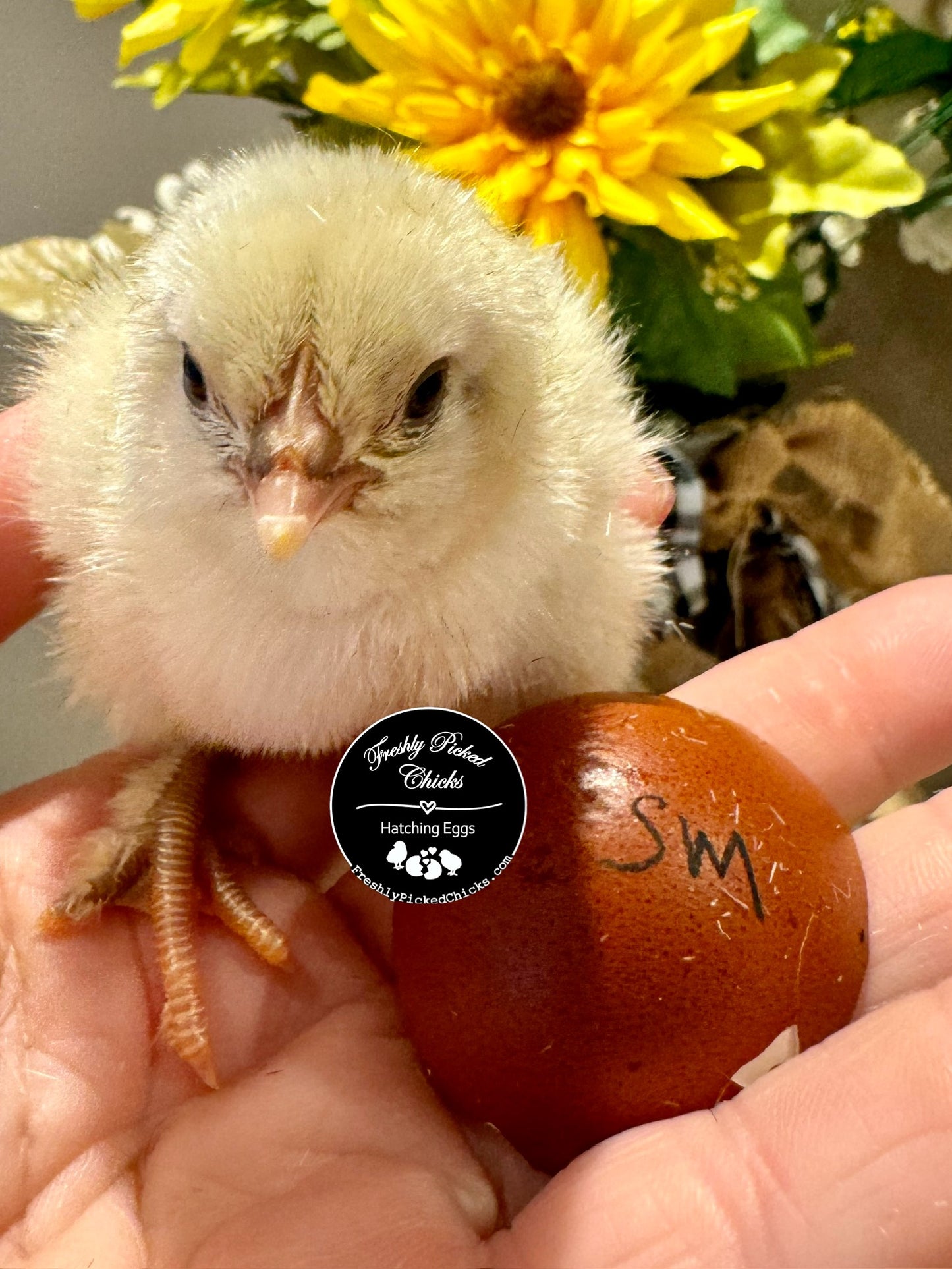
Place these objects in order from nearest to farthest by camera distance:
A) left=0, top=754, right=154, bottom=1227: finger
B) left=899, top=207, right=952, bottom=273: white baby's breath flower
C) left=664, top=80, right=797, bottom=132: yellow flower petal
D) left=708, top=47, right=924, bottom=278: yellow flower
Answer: left=0, top=754, right=154, bottom=1227: finger → left=664, top=80, right=797, bottom=132: yellow flower petal → left=708, top=47, right=924, bottom=278: yellow flower → left=899, top=207, right=952, bottom=273: white baby's breath flower

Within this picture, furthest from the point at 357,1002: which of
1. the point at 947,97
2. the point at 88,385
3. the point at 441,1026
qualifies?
the point at 947,97

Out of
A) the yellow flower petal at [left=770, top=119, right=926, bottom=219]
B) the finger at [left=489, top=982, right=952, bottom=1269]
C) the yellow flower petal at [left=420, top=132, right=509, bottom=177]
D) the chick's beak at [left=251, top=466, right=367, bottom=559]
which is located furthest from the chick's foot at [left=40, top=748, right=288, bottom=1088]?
the yellow flower petal at [left=770, top=119, right=926, bottom=219]

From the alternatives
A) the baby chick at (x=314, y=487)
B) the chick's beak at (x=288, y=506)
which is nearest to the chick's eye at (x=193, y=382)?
the baby chick at (x=314, y=487)

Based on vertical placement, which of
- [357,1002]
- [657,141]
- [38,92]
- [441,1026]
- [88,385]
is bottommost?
[357,1002]

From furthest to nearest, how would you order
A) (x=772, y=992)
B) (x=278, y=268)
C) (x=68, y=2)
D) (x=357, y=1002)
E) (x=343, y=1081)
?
(x=68, y=2) → (x=357, y=1002) → (x=343, y=1081) → (x=772, y=992) → (x=278, y=268)

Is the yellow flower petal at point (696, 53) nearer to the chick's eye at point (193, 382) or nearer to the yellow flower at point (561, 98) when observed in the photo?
the yellow flower at point (561, 98)

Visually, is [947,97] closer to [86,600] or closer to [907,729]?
[907,729]

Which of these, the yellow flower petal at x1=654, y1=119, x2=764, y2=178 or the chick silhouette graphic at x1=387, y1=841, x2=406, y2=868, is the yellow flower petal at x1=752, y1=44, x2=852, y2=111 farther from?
the chick silhouette graphic at x1=387, y1=841, x2=406, y2=868
